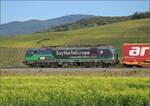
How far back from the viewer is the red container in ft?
197

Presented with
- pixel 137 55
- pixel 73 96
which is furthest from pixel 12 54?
pixel 73 96

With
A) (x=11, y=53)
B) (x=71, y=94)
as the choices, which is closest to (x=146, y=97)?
(x=71, y=94)

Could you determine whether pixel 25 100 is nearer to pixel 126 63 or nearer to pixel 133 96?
pixel 133 96

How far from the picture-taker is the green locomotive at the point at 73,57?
2454 inches

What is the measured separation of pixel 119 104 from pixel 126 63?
4072 cm

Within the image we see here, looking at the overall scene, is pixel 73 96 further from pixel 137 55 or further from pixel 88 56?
pixel 88 56

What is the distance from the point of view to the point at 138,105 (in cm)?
1988

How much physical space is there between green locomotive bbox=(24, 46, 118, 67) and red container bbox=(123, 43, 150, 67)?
76.8 inches

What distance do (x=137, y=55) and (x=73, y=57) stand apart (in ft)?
27.9

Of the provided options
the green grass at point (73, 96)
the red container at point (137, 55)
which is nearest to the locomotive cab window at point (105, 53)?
the red container at point (137, 55)

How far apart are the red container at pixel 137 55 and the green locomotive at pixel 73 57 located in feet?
6.40

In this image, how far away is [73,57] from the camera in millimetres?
63781

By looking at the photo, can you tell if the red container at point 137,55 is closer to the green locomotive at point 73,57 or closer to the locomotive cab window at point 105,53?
the green locomotive at point 73,57

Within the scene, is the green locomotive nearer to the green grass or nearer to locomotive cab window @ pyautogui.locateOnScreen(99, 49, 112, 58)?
locomotive cab window @ pyautogui.locateOnScreen(99, 49, 112, 58)
